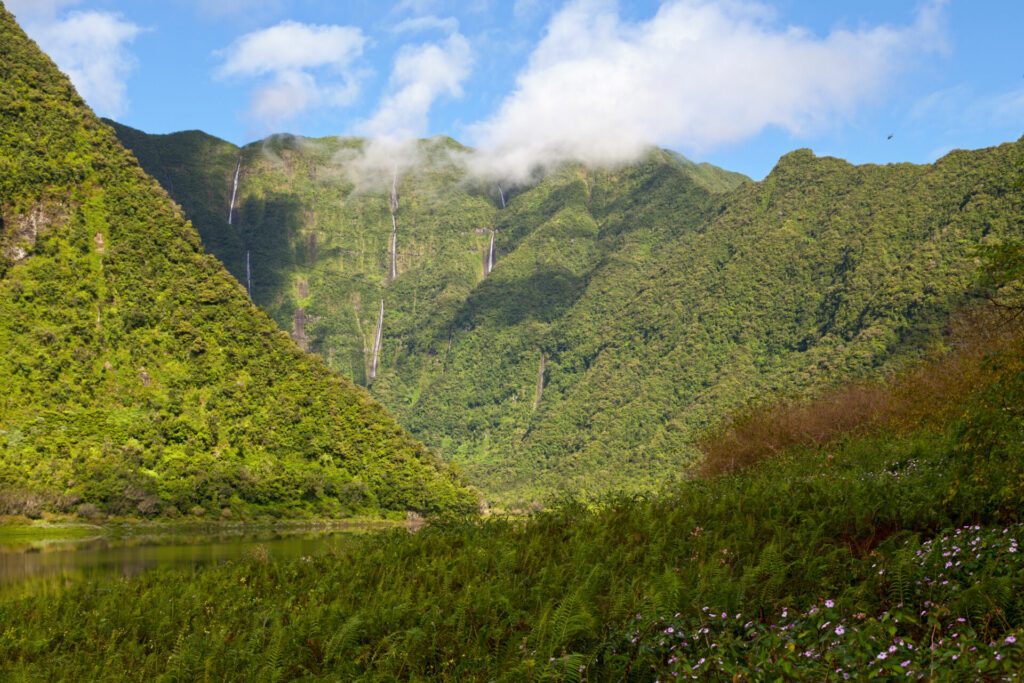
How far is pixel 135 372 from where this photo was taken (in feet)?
421

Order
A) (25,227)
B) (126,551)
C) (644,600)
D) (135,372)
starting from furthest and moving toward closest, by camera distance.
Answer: (25,227), (135,372), (126,551), (644,600)

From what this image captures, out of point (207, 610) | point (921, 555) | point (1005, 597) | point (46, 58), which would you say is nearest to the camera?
point (1005, 597)

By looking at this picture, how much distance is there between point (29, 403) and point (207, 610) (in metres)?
110

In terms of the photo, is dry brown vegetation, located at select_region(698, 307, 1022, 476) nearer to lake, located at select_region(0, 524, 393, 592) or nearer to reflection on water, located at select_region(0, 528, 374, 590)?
lake, located at select_region(0, 524, 393, 592)

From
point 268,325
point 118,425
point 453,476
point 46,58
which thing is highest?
point 46,58

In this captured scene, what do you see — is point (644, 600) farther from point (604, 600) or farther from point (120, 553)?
point (120, 553)

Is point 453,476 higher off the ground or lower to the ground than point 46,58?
lower

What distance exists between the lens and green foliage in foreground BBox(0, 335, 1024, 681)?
438 inches

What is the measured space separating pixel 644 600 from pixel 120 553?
66768 mm

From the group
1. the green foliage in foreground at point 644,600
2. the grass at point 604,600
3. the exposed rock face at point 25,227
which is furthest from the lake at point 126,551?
the exposed rock face at point 25,227

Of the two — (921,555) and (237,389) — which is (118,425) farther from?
(921,555)

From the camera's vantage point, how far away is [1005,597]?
11.2 meters

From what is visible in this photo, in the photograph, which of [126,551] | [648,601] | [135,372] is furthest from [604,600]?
[135,372]

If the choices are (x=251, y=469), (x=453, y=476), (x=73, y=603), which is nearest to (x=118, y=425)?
(x=251, y=469)
